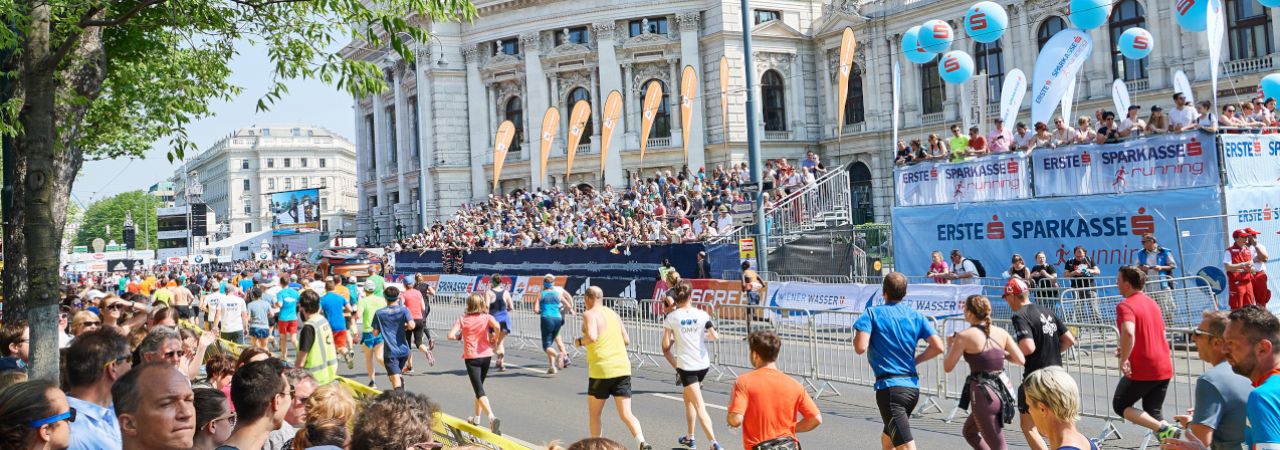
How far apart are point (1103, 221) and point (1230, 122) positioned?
2.55 m

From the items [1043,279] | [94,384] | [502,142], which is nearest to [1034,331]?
[94,384]

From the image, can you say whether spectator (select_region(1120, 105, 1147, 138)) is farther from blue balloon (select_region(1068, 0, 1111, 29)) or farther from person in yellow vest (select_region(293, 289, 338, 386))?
person in yellow vest (select_region(293, 289, 338, 386))

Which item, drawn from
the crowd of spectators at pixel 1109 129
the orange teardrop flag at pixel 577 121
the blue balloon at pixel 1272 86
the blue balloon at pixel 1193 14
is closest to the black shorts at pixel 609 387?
the crowd of spectators at pixel 1109 129

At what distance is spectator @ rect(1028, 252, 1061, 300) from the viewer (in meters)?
17.3

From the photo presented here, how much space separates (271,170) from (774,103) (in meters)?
94.0

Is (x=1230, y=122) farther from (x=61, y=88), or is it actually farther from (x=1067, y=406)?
(x=61, y=88)

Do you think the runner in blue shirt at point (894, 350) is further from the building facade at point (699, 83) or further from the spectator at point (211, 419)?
the building facade at point (699, 83)

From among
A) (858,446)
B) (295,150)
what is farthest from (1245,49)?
(295,150)

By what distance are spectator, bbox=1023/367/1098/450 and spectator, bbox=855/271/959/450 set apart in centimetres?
294

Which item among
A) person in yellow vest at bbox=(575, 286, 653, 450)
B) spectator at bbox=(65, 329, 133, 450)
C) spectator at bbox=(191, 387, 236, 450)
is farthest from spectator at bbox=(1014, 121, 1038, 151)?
spectator at bbox=(191, 387, 236, 450)

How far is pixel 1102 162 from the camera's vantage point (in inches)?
709

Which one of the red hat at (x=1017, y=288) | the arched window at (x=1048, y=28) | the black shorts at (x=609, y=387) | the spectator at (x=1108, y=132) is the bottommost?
the black shorts at (x=609, y=387)

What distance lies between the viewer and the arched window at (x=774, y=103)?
149 feet

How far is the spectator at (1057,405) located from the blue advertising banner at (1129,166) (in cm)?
1379
